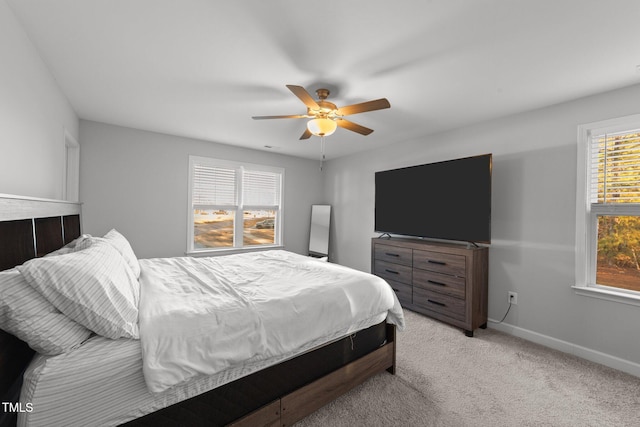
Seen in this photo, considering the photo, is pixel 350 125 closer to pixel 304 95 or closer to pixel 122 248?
pixel 304 95

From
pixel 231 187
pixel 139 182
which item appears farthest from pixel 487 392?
pixel 139 182

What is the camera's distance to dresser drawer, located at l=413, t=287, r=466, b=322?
2.94m

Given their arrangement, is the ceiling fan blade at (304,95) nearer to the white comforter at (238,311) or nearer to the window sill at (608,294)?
the white comforter at (238,311)

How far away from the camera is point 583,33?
1.61m

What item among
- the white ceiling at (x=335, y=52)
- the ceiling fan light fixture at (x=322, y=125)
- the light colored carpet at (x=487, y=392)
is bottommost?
the light colored carpet at (x=487, y=392)

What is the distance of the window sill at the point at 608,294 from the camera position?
221cm

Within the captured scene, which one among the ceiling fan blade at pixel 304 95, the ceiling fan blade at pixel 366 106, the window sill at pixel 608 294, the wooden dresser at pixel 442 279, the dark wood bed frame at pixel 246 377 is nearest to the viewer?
the dark wood bed frame at pixel 246 377

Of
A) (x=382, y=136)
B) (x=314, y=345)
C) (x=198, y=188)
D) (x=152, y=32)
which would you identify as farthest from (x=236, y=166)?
(x=314, y=345)

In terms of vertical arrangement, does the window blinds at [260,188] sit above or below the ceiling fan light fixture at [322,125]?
below

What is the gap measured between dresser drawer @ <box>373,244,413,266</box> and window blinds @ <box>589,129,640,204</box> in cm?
184

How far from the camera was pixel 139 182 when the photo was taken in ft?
12.0

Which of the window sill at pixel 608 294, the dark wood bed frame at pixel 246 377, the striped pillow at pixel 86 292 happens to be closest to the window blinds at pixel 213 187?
the dark wood bed frame at pixel 246 377

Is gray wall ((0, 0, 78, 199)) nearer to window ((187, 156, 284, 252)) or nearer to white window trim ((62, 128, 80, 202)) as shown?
white window trim ((62, 128, 80, 202))

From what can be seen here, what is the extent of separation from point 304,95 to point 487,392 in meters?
2.57
